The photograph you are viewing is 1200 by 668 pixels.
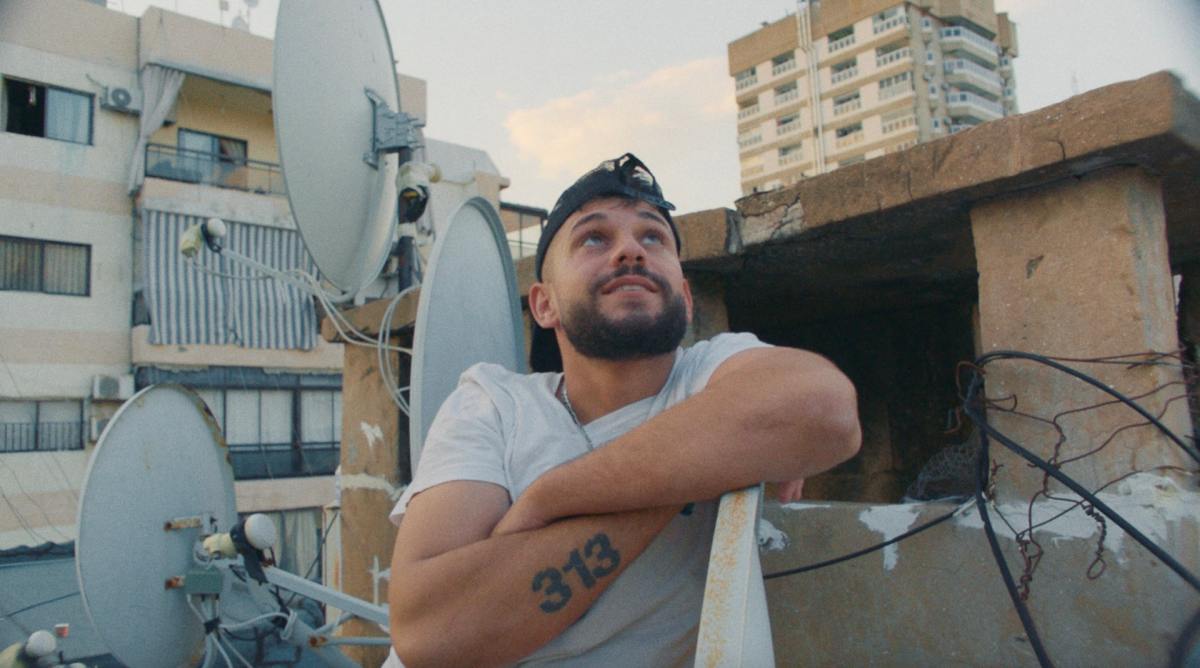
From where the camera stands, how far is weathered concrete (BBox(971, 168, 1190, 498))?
1844 millimetres

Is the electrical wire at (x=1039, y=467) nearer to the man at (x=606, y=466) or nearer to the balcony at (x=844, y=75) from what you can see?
the man at (x=606, y=466)

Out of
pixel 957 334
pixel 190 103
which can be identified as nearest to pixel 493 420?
pixel 957 334

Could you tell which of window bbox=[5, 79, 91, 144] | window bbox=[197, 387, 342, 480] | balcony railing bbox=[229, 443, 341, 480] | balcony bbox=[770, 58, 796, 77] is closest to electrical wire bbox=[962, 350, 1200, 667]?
window bbox=[197, 387, 342, 480]

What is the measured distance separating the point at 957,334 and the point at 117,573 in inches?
160

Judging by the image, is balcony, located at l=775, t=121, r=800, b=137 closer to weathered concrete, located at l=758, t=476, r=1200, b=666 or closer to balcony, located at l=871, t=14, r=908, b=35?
balcony, located at l=871, t=14, r=908, b=35

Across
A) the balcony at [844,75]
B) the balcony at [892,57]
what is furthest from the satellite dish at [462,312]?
the balcony at [844,75]

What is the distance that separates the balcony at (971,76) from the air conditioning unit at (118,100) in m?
37.0

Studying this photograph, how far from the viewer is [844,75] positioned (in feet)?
133

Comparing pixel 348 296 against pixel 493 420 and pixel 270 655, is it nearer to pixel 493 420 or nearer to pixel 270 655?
pixel 493 420

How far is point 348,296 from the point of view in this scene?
3555 millimetres

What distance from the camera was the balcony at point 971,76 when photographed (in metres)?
39.9

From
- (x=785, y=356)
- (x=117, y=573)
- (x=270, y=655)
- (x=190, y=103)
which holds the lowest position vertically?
(x=270, y=655)

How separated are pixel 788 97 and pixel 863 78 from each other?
4.26m

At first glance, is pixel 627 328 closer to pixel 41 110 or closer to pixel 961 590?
pixel 961 590
